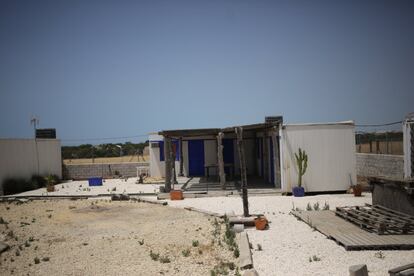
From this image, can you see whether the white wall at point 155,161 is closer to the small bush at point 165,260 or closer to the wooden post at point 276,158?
the wooden post at point 276,158

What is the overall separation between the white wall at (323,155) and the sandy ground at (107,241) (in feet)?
16.4

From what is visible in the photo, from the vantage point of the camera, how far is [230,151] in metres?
22.5

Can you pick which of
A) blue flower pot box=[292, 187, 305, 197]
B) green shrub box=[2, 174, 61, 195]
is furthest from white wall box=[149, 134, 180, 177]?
blue flower pot box=[292, 187, 305, 197]

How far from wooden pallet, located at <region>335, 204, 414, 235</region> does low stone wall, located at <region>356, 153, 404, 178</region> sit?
4187 millimetres

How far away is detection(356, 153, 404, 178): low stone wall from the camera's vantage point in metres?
14.9

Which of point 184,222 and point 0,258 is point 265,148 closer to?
point 184,222

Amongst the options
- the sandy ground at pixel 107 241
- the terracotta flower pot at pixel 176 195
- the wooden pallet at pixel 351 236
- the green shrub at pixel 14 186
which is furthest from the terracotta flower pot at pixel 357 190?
the green shrub at pixel 14 186

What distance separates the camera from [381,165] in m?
16.6

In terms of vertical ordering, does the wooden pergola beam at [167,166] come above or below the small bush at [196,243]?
above

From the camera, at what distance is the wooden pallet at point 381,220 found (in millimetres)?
7855

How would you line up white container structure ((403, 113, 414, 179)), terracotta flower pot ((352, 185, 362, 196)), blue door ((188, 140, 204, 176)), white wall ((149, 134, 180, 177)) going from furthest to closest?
1. white wall ((149, 134, 180, 177))
2. blue door ((188, 140, 204, 176))
3. terracotta flower pot ((352, 185, 362, 196))
4. white container structure ((403, 113, 414, 179))

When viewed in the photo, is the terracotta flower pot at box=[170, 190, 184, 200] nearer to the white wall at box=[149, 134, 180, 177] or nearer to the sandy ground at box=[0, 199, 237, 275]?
the sandy ground at box=[0, 199, 237, 275]

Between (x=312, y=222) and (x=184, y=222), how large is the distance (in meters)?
3.33

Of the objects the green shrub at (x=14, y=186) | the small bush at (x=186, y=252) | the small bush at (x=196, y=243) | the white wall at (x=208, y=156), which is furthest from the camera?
the white wall at (x=208, y=156)
